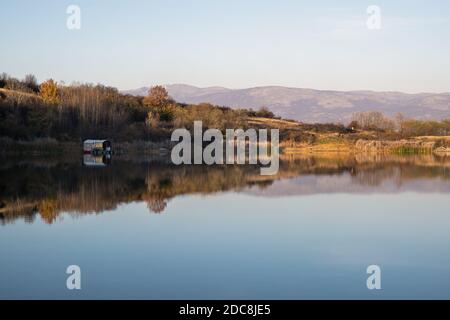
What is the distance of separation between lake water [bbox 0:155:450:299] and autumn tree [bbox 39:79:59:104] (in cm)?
4175

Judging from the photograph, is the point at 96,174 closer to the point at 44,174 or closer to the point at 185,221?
the point at 44,174

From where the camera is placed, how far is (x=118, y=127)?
56.7m

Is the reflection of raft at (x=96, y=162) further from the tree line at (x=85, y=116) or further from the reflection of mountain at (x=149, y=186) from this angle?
the tree line at (x=85, y=116)

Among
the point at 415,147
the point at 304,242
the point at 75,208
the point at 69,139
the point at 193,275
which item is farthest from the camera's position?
the point at 415,147

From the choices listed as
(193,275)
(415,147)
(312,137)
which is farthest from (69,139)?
(193,275)

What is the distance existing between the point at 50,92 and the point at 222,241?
55610 millimetres

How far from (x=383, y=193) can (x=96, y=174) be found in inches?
459

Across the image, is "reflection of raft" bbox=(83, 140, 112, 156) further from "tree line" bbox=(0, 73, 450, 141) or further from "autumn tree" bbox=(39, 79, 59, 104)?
"autumn tree" bbox=(39, 79, 59, 104)

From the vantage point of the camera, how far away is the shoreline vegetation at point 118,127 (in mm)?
47312

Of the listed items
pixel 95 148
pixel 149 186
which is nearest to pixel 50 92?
pixel 95 148

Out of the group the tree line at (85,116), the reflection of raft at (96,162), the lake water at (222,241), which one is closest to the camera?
the lake water at (222,241)

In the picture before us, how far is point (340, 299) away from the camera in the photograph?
669 cm

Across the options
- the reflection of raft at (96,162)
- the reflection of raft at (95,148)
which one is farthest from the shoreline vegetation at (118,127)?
the reflection of raft at (96,162)
